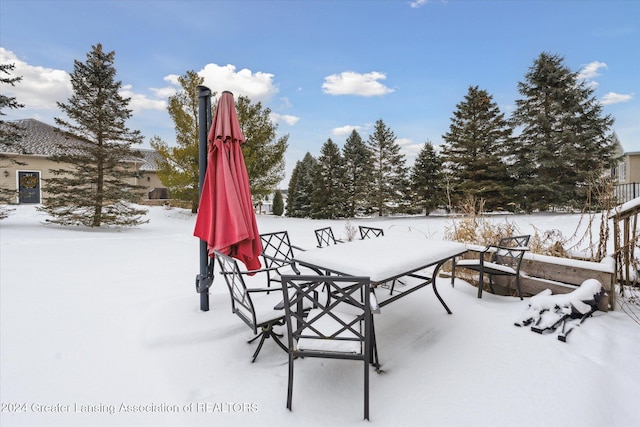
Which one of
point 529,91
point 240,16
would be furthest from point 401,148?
point 240,16

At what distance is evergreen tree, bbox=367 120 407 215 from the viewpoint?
20.0m

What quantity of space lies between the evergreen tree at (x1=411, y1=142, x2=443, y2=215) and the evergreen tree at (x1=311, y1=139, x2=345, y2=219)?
4.90 m

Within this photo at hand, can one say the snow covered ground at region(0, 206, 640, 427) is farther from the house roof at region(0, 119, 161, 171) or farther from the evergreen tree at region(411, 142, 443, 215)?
the evergreen tree at region(411, 142, 443, 215)

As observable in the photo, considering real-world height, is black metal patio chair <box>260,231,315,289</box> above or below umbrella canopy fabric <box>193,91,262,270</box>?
below

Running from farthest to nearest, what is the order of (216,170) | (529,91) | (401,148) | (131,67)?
(401,148)
(529,91)
(131,67)
(216,170)

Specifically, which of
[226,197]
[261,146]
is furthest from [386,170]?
[226,197]

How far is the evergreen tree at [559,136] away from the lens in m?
15.7

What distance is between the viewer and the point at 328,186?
20.7 meters

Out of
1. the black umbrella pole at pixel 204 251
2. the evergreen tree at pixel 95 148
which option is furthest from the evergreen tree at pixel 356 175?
the black umbrella pole at pixel 204 251

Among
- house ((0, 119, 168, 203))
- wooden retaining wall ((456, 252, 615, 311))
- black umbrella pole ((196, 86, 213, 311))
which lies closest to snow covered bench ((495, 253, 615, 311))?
wooden retaining wall ((456, 252, 615, 311))

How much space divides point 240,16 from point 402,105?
615 centimetres

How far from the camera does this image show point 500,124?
17.8m

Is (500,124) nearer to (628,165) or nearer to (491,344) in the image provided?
(628,165)

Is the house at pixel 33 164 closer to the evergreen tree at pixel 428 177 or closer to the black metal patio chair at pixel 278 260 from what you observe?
the black metal patio chair at pixel 278 260
